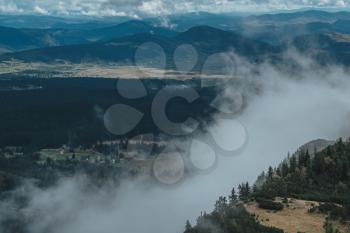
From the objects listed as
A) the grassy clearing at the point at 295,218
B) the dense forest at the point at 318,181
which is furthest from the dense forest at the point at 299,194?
the grassy clearing at the point at 295,218

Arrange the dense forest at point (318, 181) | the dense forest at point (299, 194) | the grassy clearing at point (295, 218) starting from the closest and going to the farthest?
the dense forest at point (299, 194) < the grassy clearing at point (295, 218) < the dense forest at point (318, 181)

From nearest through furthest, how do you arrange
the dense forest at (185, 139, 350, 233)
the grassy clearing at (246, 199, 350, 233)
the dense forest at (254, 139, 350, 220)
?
the dense forest at (185, 139, 350, 233) < the grassy clearing at (246, 199, 350, 233) < the dense forest at (254, 139, 350, 220)

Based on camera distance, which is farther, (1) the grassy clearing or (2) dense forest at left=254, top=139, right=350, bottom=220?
(2) dense forest at left=254, top=139, right=350, bottom=220

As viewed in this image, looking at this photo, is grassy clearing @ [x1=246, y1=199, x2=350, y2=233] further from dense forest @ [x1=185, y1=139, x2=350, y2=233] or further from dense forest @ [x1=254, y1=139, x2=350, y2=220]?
dense forest @ [x1=254, y1=139, x2=350, y2=220]

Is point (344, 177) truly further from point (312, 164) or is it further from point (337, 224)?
point (337, 224)

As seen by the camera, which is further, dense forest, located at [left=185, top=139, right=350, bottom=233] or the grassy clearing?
the grassy clearing

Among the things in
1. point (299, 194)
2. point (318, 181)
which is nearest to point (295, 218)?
point (299, 194)

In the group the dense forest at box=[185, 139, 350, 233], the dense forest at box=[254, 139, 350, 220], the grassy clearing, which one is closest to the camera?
the dense forest at box=[185, 139, 350, 233]

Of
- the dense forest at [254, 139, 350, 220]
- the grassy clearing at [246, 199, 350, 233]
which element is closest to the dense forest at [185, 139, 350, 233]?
the dense forest at [254, 139, 350, 220]

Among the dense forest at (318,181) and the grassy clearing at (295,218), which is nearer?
the grassy clearing at (295,218)

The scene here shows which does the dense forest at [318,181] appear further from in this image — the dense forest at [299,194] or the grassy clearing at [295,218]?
the grassy clearing at [295,218]

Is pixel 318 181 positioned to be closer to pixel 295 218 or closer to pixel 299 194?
pixel 299 194
